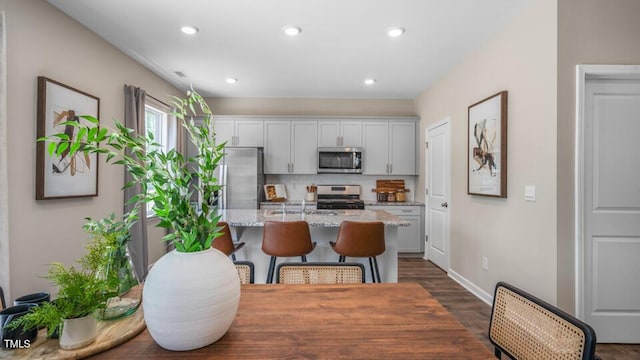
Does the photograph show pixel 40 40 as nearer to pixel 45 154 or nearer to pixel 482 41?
pixel 45 154

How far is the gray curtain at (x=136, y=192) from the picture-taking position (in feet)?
10.6

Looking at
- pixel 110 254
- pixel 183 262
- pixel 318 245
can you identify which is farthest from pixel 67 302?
pixel 318 245

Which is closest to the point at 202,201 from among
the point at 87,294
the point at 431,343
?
the point at 87,294

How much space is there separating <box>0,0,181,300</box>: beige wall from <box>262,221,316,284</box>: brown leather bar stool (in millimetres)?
1669

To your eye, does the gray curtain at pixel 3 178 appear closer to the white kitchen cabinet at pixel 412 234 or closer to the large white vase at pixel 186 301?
the large white vase at pixel 186 301

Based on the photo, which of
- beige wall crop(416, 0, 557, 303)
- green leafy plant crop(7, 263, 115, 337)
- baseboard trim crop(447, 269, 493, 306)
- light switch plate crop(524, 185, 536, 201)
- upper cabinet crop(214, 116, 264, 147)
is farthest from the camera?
upper cabinet crop(214, 116, 264, 147)

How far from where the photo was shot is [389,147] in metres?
4.96

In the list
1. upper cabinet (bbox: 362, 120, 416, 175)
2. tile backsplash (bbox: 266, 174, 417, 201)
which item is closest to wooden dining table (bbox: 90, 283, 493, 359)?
upper cabinet (bbox: 362, 120, 416, 175)

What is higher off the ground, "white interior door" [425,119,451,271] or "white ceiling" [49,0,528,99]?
"white ceiling" [49,0,528,99]

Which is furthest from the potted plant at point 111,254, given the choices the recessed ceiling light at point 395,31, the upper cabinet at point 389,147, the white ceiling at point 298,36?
the upper cabinet at point 389,147

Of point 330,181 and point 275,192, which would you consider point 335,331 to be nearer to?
point 275,192

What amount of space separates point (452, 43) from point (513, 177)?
1.48 metres

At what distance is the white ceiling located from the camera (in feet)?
7.88

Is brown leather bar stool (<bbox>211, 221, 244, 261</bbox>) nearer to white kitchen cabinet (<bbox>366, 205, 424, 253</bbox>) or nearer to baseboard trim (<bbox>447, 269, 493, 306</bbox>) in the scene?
baseboard trim (<bbox>447, 269, 493, 306</bbox>)
